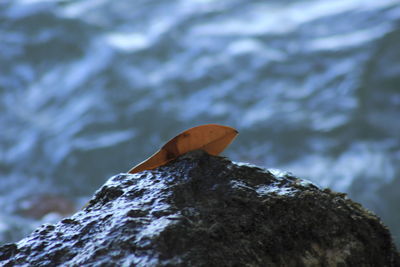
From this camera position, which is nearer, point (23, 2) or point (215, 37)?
point (215, 37)

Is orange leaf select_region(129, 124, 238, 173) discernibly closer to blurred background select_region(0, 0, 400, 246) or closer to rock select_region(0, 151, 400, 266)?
rock select_region(0, 151, 400, 266)

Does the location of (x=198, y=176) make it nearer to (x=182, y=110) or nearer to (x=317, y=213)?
(x=317, y=213)

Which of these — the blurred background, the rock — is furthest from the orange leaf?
the blurred background

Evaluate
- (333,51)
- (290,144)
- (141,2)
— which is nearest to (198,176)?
(290,144)

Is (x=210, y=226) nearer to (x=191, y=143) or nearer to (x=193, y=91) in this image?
(x=191, y=143)

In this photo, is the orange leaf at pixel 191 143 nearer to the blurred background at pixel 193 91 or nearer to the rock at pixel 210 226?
the rock at pixel 210 226
